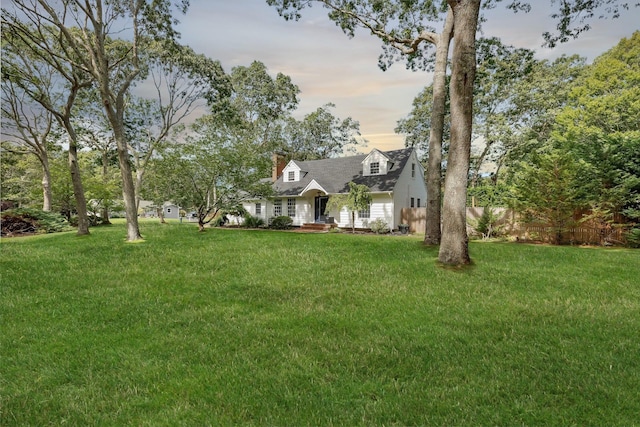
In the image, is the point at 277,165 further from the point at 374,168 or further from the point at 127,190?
the point at 127,190

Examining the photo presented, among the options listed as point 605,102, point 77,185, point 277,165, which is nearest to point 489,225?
point 605,102

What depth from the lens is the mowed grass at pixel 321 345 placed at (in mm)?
2732

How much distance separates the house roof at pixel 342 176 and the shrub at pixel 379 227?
2.18 metres

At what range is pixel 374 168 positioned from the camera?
79.7 ft

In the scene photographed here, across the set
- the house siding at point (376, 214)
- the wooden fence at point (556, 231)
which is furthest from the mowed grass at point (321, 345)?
the house siding at point (376, 214)

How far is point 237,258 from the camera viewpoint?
358 inches

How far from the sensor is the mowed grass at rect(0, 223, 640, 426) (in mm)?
2732

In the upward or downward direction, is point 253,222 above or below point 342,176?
below

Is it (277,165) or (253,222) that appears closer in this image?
(253,222)

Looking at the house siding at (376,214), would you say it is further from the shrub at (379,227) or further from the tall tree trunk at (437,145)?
the tall tree trunk at (437,145)

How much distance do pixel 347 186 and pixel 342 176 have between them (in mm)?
2040

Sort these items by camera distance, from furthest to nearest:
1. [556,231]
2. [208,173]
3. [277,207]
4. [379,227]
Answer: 1. [277,207]
2. [379,227]
3. [208,173]
4. [556,231]

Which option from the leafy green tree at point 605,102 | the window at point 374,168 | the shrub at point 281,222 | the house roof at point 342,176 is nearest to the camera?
the leafy green tree at point 605,102

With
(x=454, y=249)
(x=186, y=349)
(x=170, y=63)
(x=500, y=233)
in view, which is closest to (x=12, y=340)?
(x=186, y=349)
